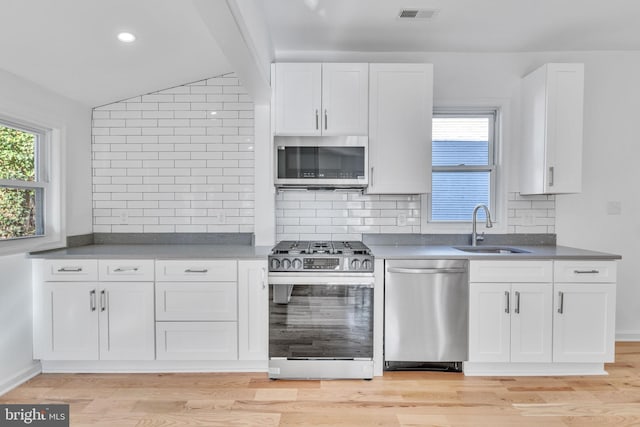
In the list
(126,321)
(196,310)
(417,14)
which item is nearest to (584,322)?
(417,14)

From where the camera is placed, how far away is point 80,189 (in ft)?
10.9

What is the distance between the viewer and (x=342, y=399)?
8.13 feet

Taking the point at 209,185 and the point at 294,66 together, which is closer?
the point at 294,66

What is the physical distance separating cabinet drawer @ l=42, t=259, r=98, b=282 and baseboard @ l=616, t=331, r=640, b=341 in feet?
14.5

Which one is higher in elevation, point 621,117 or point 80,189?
point 621,117

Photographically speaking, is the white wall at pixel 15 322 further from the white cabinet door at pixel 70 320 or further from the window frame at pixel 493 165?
the window frame at pixel 493 165

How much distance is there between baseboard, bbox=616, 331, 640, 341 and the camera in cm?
344

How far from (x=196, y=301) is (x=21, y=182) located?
156cm

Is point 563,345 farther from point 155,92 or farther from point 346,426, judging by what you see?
point 155,92

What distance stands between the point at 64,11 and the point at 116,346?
2.20 metres

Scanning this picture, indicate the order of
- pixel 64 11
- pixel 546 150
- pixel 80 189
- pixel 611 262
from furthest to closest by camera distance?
pixel 80 189 → pixel 546 150 → pixel 611 262 → pixel 64 11

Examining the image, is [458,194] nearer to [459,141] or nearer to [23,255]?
[459,141]

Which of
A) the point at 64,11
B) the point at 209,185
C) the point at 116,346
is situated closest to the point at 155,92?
the point at 209,185

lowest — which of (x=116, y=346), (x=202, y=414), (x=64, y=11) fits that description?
(x=202, y=414)
